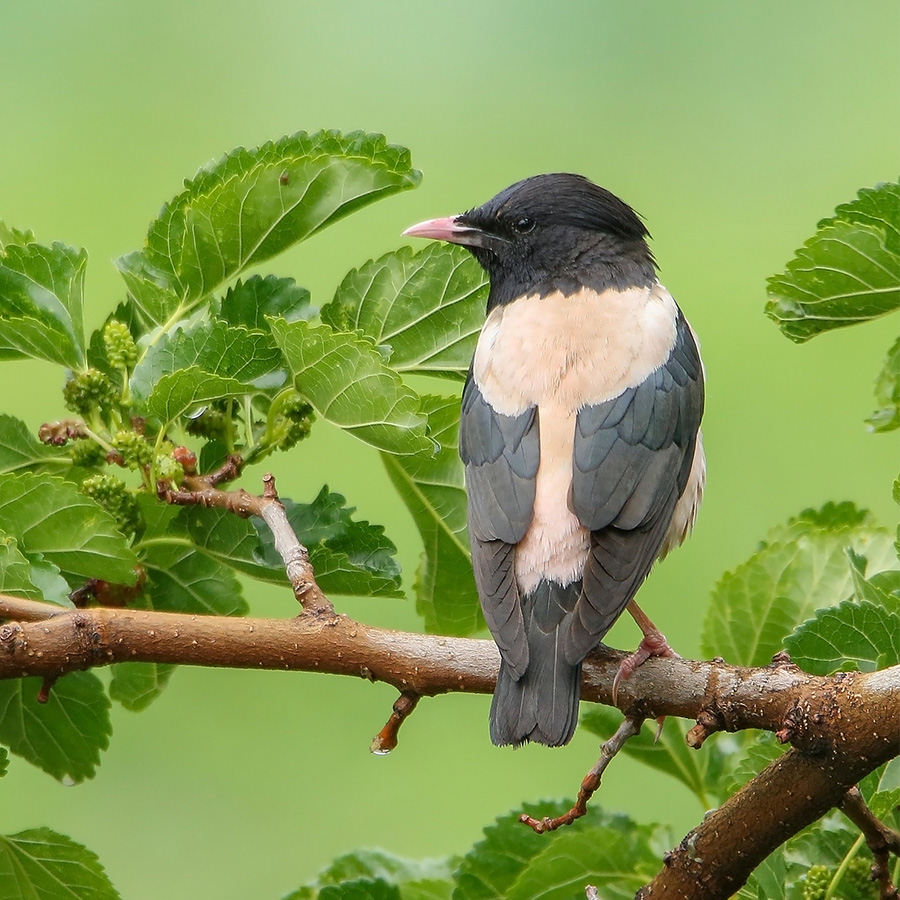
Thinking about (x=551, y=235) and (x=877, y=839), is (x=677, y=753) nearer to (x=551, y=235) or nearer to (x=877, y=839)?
(x=877, y=839)

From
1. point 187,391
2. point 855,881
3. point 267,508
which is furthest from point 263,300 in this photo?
point 855,881

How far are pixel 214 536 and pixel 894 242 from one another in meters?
1.65

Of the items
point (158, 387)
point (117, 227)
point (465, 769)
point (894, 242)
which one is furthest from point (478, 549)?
point (117, 227)

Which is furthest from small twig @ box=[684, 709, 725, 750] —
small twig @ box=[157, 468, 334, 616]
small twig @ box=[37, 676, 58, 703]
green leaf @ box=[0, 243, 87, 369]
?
green leaf @ box=[0, 243, 87, 369]

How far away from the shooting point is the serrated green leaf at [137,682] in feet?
11.1

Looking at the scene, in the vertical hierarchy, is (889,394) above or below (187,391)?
above

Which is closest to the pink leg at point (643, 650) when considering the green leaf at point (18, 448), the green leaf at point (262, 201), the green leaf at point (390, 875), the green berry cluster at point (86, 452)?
the green leaf at point (390, 875)

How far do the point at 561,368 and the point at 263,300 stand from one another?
875 mm

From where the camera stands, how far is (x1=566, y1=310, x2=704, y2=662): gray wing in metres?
3.22

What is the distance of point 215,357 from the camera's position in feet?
9.92

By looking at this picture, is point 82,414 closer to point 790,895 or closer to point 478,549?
point 478,549

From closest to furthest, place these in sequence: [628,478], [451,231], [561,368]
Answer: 1. [628,478]
2. [561,368]
3. [451,231]

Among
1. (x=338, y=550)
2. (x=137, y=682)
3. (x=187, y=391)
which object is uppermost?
(x=187, y=391)

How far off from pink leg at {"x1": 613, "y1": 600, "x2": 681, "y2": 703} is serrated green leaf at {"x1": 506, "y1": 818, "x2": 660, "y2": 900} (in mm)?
377
